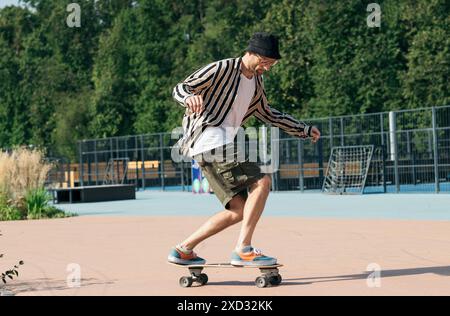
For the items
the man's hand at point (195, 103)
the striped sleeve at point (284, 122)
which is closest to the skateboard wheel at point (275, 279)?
the striped sleeve at point (284, 122)

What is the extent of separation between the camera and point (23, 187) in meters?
23.6

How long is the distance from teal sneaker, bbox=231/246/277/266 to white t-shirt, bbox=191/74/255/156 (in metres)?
0.92

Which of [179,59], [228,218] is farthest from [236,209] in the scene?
[179,59]

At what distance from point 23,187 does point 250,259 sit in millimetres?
14720

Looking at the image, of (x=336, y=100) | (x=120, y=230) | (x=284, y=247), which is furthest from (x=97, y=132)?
(x=284, y=247)

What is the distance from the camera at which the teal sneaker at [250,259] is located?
9523 millimetres

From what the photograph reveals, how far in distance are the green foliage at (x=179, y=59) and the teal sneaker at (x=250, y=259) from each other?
3107 cm

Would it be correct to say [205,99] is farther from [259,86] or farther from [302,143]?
[302,143]

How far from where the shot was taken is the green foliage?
4228 centimetres

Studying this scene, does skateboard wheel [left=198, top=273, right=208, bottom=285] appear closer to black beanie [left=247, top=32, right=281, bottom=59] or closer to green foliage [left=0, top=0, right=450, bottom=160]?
black beanie [left=247, top=32, right=281, bottom=59]

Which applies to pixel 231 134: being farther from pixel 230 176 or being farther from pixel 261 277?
pixel 261 277

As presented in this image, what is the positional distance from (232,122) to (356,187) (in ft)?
76.1

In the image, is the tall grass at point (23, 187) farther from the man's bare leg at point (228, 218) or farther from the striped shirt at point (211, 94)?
the striped shirt at point (211, 94)

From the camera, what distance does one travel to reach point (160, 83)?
196ft
